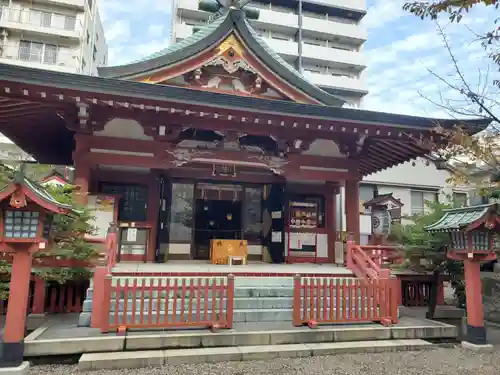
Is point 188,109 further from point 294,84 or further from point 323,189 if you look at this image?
point 323,189

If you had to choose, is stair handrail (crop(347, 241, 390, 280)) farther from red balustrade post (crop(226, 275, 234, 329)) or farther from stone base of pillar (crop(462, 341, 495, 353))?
red balustrade post (crop(226, 275, 234, 329))

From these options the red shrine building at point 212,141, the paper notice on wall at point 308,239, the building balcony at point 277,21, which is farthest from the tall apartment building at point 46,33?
the paper notice on wall at point 308,239

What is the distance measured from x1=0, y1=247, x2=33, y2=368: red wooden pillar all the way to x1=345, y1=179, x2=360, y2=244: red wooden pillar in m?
7.85

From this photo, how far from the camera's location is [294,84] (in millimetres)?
10773

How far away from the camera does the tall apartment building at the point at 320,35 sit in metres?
39.9

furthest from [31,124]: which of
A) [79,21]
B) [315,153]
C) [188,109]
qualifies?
[79,21]

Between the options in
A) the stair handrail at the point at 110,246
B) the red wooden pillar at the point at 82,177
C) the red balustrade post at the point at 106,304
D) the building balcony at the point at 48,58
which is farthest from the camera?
the building balcony at the point at 48,58

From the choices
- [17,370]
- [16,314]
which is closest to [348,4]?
[16,314]

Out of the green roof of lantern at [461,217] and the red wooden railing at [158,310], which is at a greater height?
the green roof of lantern at [461,217]

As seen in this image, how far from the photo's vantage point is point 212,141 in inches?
397

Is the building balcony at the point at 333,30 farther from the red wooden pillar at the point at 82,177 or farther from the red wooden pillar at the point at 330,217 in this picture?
the red wooden pillar at the point at 82,177

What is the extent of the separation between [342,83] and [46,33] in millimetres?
29009

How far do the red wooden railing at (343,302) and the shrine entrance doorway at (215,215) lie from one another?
4.93 meters

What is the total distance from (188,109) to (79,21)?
2946cm
